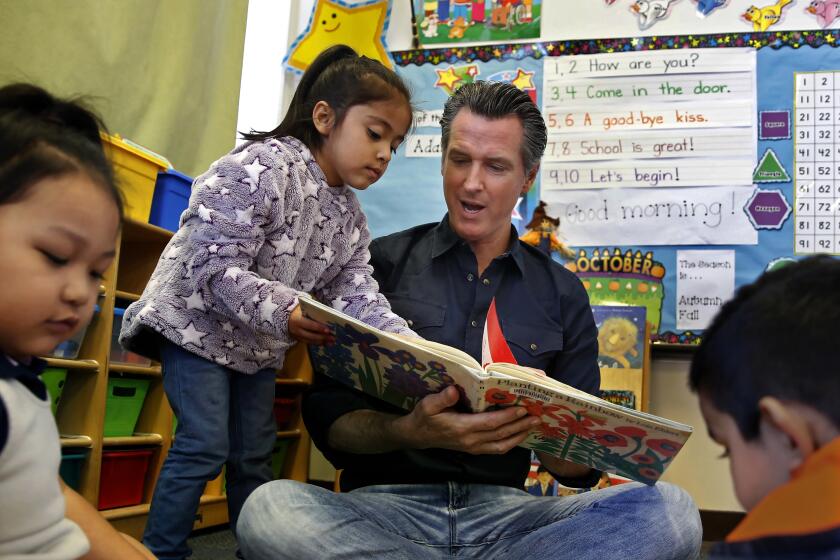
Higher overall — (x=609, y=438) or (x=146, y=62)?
(x=146, y=62)

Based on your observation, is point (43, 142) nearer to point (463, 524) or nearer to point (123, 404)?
point (463, 524)

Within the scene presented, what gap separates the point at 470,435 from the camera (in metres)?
1.09

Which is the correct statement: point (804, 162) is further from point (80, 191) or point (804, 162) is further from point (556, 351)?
point (80, 191)

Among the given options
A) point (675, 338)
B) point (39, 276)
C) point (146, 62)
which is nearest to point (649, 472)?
point (39, 276)

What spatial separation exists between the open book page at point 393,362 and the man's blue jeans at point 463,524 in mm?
168

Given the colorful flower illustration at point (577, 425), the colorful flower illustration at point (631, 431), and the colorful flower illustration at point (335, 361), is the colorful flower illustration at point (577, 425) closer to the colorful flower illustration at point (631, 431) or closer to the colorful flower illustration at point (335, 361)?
the colorful flower illustration at point (631, 431)

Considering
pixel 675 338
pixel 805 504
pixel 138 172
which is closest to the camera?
pixel 805 504

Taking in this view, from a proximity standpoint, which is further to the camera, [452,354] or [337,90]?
[337,90]

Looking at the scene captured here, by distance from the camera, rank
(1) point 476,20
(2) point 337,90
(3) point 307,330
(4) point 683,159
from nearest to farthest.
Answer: (3) point 307,330 → (2) point 337,90 → (4) point 683,159 → (1) point 476,20

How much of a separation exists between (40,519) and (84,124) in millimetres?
348

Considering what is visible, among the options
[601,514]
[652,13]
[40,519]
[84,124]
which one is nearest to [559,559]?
[601,514]

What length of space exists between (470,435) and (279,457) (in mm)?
1789

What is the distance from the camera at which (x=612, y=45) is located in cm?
288

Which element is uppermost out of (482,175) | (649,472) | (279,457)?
(482,175)
